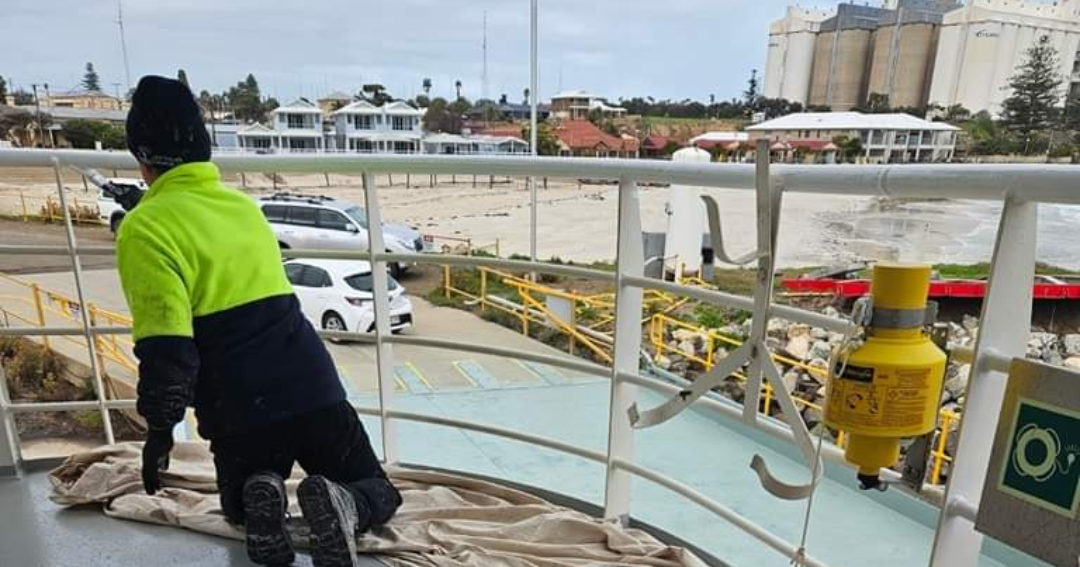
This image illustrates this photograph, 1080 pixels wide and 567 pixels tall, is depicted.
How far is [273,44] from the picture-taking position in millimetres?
12648

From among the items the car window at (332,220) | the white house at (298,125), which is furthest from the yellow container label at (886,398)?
the car window at (332,220)

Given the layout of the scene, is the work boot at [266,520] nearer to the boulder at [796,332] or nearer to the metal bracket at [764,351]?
the metal bracket at [764,351]

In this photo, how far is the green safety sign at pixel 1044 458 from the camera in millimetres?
638

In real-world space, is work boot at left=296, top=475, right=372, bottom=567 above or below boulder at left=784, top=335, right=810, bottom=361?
above

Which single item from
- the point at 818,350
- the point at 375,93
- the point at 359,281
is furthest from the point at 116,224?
the point at 375,93

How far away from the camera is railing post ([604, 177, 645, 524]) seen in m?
1.30

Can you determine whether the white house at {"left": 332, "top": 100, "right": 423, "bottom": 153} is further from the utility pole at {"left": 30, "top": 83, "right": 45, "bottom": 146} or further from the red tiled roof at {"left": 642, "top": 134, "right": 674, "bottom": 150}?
the red tiled roof at {"left": 642, "top": 134, "right": 674, "bottom": 150}

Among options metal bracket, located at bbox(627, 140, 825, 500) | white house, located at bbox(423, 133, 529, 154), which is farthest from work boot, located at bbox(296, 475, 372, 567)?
white house, located at bbox(423, 133, 529, 154)

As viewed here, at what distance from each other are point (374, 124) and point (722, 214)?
1339cm

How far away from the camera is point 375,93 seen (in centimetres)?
1379

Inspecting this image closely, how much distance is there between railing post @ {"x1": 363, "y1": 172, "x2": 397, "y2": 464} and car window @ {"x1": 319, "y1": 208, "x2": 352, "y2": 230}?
8244 millimetres

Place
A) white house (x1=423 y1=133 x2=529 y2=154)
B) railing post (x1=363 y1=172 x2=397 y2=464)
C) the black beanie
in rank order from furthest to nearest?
white house (x1=423 y1=133 x2=529 y2=154) < railing post (x1=363 y1=172 x2=397 y2=464) < the black beanie

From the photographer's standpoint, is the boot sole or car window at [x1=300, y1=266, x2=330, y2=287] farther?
car window at [x1=300, y1=266, x2=330, y2=287]

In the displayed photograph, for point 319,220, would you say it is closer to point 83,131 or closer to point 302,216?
point 302,216
